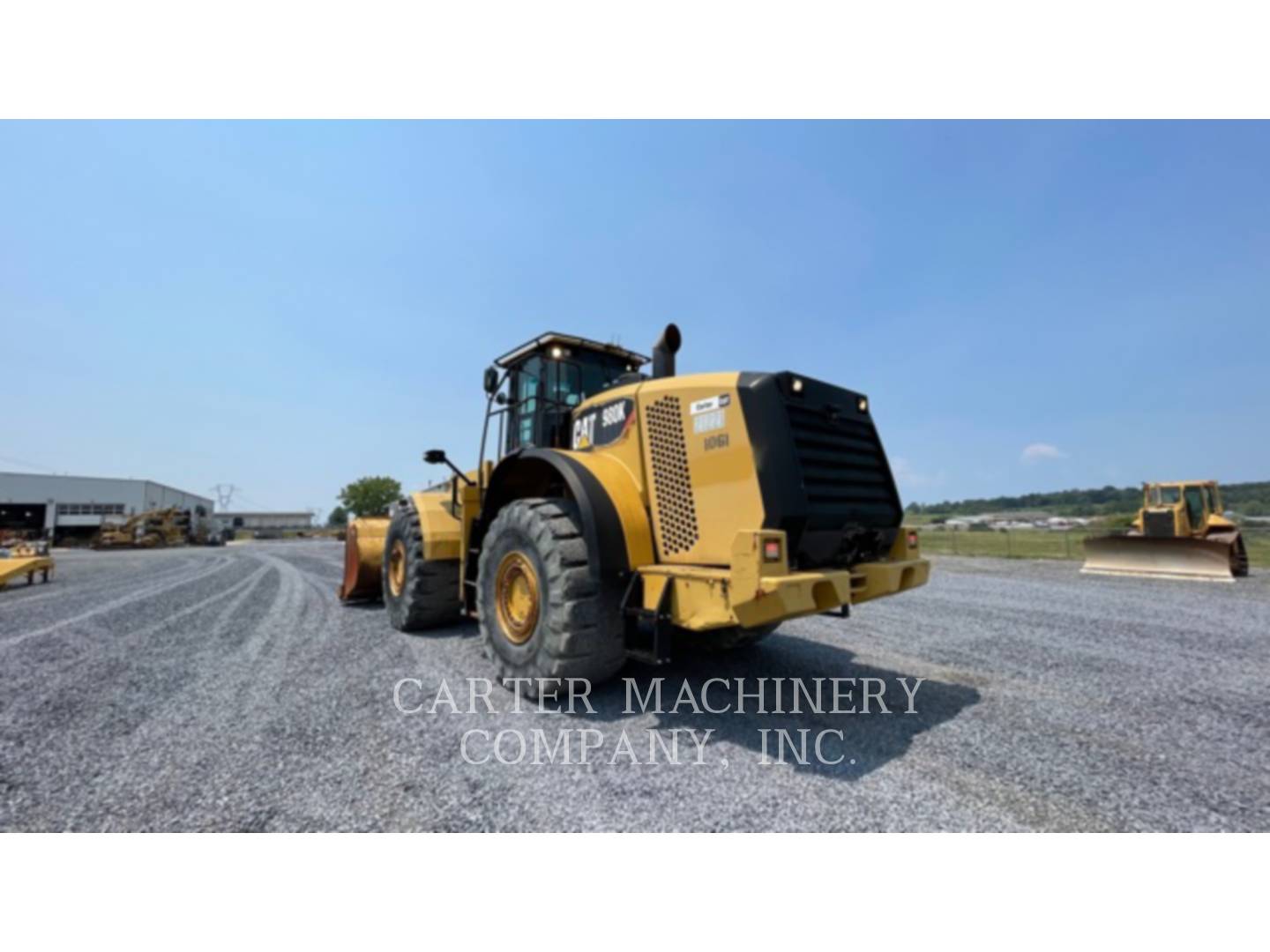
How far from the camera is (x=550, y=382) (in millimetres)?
5367

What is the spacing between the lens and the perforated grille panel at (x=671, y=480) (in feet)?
11.4

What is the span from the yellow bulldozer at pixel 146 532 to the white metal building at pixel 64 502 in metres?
14.0

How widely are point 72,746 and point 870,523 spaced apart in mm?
5129

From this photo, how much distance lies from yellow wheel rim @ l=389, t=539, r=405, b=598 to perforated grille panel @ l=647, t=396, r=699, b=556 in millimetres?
4084

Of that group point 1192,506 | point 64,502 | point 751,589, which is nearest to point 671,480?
point 751,589

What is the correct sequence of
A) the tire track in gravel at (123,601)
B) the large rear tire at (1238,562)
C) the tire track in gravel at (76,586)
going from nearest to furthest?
1. the tire track in gravel at (123,601)
2. the tire track in gravel at (76,586)
3. the large rear tire at (1238,562)

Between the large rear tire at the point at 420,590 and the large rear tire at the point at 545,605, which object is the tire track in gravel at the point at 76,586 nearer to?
the large rear tire at the point at 420,590

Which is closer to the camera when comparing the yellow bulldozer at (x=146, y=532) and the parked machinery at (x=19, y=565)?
the parked machinery at (x=19, y=565)

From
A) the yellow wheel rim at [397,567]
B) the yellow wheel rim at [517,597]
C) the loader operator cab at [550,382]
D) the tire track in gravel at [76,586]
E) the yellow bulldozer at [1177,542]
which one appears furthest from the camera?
the yellow bulldozer at [1177,542]

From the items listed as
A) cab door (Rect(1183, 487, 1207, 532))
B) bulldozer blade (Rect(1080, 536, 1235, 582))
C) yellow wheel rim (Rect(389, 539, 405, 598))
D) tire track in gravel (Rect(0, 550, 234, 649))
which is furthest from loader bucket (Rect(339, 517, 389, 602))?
cab door (Rect(1183, 487, 1207, 532))

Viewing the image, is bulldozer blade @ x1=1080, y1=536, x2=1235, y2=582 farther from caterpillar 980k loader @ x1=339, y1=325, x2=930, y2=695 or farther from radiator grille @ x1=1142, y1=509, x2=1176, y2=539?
caterpillar 980k loader @ x1=339, y1=325, x2=930, y2=695

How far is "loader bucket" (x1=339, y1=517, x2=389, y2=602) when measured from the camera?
776cm

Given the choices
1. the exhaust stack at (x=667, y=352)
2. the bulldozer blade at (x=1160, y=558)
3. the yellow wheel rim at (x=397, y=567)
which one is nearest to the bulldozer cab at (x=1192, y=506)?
the bulldozer blade at (x=1160, y=558)

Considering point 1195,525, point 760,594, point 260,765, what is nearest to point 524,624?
point 260,765
